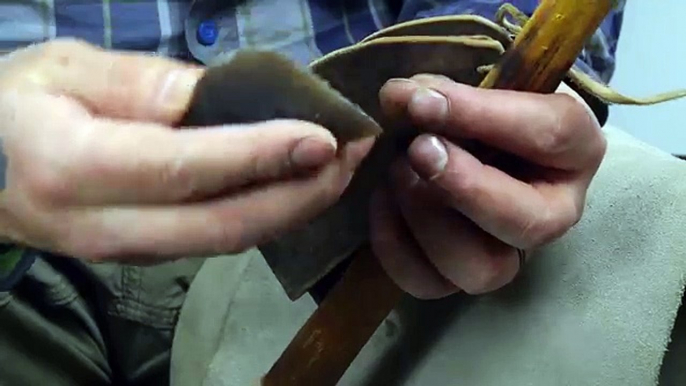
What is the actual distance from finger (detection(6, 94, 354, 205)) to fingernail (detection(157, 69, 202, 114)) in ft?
0.04

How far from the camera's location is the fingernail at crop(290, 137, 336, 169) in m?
0.29

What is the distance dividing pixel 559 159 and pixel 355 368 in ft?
0.46

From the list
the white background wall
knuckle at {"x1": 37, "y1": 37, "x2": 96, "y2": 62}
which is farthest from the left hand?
the white background wall

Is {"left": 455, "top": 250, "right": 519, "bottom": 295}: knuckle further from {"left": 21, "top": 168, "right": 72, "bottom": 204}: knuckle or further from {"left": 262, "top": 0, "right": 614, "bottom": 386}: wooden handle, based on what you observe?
{"left": 21, "top": 168, "right": 72, "bottom": 204}: knuckle

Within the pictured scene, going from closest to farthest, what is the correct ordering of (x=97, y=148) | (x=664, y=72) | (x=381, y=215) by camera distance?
1. (x=97, y=148)
2. (x=381, y=215)
3. (x=664, y=72)

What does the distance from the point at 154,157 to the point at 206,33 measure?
0.26m

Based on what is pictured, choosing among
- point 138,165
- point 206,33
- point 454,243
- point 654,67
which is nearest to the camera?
point 138,165

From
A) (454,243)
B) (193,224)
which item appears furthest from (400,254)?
(193,224)

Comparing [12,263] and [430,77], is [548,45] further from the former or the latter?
[12,263]

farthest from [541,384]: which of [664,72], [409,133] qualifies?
[664,72]

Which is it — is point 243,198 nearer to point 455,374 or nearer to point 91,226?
point 91,226

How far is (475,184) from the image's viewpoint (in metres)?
0.36

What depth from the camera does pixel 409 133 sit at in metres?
0.38

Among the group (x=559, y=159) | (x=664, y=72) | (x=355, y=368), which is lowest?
(x=664, y=72)
